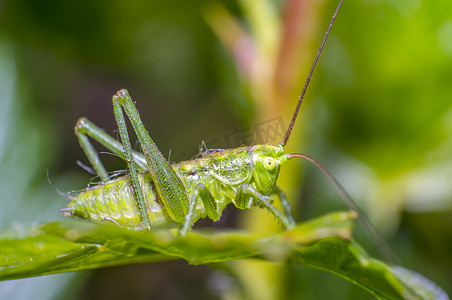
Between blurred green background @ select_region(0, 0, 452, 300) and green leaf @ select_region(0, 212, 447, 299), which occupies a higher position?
blurred green background @ select_region(0, 0, 452, 300)

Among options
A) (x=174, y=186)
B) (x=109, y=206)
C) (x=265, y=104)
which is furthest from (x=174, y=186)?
(x=265, y=104)

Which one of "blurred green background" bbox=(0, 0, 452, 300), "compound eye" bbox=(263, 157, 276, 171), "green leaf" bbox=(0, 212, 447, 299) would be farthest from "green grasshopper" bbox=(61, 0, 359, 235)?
"green leaf" bbox=(0, 212, 447, 299)

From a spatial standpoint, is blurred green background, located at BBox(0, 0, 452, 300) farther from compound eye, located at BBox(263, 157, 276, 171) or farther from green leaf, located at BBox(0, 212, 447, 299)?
green leaf, located at BBox(0, 212, 447, 299)

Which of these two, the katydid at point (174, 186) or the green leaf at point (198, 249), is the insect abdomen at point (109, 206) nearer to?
the katydid at point (174, 186)

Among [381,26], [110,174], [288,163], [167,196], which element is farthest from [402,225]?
[110,174]

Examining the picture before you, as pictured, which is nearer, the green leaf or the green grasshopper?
the green leaf

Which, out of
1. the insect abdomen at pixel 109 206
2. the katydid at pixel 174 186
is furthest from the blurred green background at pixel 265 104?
the insect abdomen at pixel 109 206
